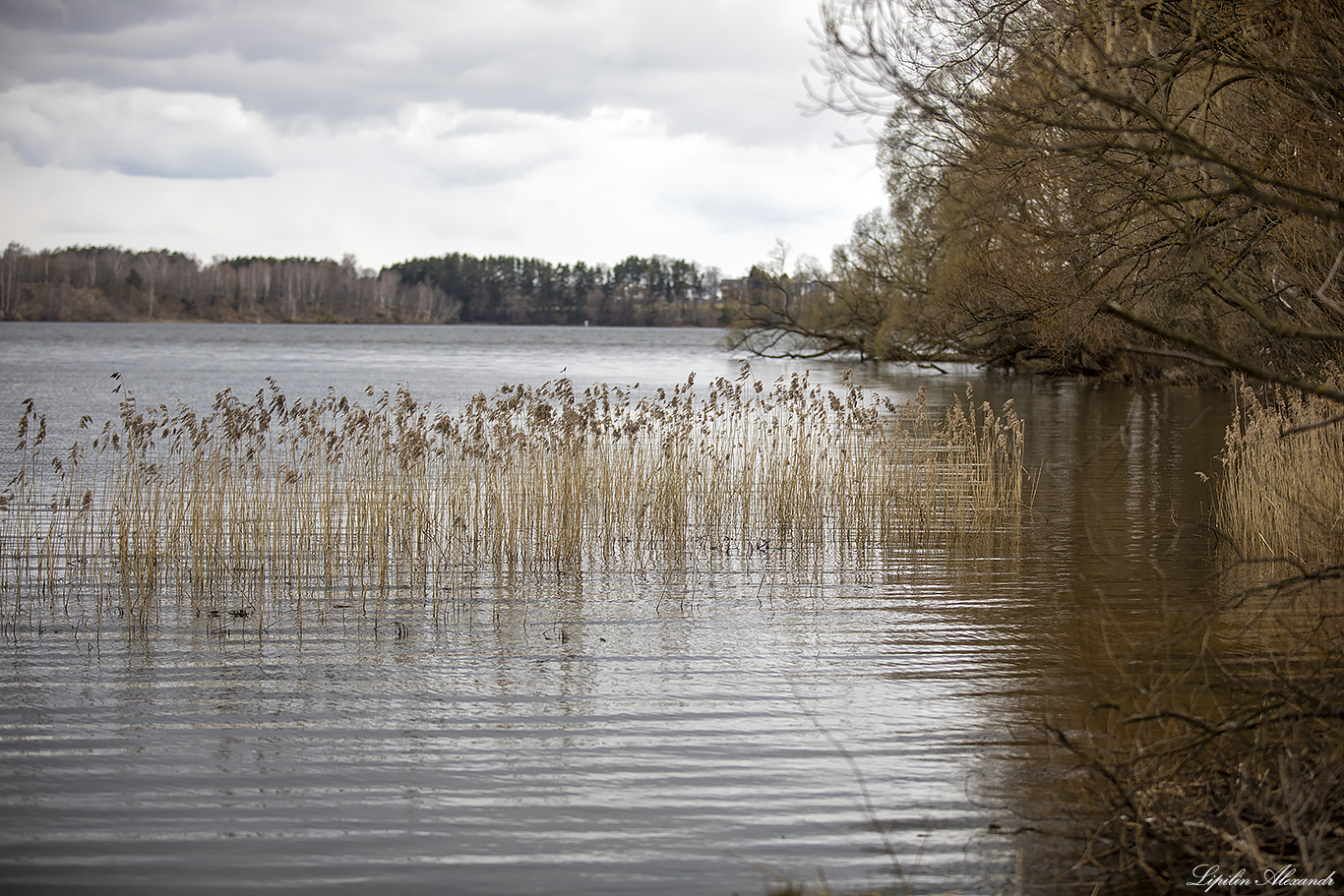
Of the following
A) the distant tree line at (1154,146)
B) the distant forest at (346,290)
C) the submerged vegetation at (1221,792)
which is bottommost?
the submerged vegetation at (1221,792)

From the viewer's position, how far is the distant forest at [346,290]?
393 ft

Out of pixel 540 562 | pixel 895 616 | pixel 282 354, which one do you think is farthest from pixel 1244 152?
pixel 282 354

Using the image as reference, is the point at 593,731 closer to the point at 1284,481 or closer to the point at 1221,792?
the point at 1221,792

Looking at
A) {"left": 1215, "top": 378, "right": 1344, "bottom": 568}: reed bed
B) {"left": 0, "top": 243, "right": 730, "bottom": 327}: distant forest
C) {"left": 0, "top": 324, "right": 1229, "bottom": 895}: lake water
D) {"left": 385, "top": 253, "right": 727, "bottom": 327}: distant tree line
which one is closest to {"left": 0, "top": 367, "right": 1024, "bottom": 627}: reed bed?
{"left": 0, "top": 324, "right": 1229, "bottom": 895}: lake water

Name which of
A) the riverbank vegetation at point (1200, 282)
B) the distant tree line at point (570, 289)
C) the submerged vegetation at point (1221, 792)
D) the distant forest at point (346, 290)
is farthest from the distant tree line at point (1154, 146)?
the distant tree line at point (570, 289)

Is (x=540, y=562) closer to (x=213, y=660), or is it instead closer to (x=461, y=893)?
(x=213, y=660)

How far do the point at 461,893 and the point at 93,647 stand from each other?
429 centimetres

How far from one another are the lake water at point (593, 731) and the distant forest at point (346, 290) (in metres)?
123

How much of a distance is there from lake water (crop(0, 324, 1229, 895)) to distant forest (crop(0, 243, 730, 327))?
12317cm

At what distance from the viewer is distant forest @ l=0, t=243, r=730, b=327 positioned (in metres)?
120

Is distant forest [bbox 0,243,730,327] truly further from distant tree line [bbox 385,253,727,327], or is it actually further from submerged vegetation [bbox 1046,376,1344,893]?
submerged vegetation [bbox 1046,376,1344,893]

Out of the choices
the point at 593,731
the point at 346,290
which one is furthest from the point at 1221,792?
the point at 346,290

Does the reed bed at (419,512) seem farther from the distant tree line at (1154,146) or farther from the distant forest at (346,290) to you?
the distant forest at (346,290)

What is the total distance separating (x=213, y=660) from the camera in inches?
267
